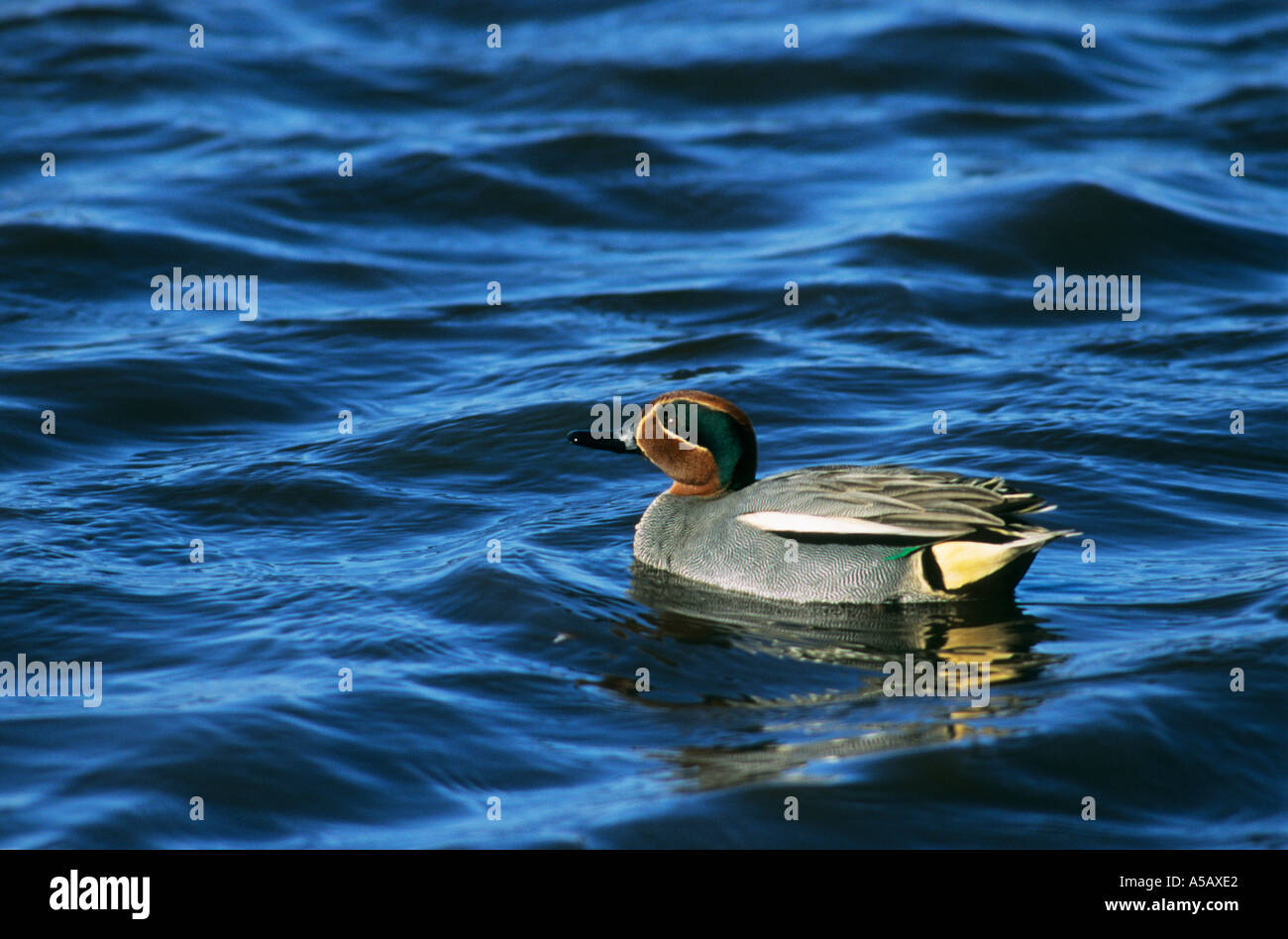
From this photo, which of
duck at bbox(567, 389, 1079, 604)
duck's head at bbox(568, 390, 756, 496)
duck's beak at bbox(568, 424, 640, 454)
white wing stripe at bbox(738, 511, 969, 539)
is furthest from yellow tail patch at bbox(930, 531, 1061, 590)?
duck's beak at bbox(568, 424, 640, 454)

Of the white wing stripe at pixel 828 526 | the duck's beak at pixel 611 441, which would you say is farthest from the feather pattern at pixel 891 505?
the duck's beak at pixel 611 441

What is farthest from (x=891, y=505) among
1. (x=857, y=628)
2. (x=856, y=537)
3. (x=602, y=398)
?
(x=602, y=398)

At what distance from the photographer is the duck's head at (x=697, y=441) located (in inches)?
301

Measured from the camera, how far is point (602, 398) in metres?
10.5

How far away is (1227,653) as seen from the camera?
21.7 feet

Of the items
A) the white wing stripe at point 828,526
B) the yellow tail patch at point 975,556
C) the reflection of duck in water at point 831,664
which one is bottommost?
the reflection of duck in water at point 831,664

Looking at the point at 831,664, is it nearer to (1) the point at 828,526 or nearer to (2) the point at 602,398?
(1) the point at 828,526

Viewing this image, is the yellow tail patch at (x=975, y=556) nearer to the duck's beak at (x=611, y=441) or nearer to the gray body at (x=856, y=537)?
the gray body at (x=856, y=537)

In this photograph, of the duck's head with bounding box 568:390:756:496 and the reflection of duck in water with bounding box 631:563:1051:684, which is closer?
the reflection of duck in water with bounding box 631:563:1051:684

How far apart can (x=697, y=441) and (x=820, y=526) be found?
0.88 m

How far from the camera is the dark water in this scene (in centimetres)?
579

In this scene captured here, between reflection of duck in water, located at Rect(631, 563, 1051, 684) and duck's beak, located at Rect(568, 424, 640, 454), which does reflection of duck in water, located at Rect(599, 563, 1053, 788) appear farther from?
duck's beak, located at Rect(568, 424, 640, 454)

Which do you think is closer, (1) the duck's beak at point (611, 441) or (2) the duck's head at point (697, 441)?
(2) the duck's head at point (697, 441)

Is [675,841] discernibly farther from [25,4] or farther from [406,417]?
[25,4]
